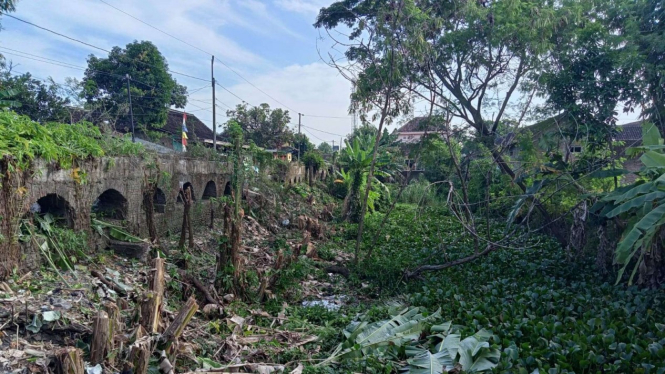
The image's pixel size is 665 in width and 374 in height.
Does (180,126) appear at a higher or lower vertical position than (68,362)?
higher

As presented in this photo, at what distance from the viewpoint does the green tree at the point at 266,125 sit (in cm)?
2678

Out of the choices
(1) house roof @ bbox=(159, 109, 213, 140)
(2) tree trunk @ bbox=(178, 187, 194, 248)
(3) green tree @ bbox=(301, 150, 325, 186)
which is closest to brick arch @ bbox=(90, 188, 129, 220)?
(2) tree trunk @ bbox=(178, 187, 194, 248)

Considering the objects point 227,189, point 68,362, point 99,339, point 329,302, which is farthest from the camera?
point 227,189

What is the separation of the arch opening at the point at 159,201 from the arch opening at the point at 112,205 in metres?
1.01

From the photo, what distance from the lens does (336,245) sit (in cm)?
969

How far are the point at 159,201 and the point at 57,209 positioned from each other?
2307mm

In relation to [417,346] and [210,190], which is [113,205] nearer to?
[210,190]

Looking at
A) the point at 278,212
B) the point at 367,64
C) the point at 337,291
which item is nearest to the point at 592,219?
the point at 337,291

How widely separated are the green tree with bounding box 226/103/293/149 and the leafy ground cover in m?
19.5

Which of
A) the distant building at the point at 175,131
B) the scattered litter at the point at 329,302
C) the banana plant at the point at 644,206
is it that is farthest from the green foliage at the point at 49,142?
the distant building at the point at 175,131

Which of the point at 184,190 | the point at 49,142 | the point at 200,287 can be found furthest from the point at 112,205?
the point at 200,287

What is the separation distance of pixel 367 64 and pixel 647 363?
694cm

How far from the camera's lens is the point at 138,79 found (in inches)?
846

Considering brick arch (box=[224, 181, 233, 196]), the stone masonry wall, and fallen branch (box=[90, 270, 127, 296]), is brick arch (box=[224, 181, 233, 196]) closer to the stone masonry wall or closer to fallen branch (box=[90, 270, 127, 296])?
the stone masonry wall
